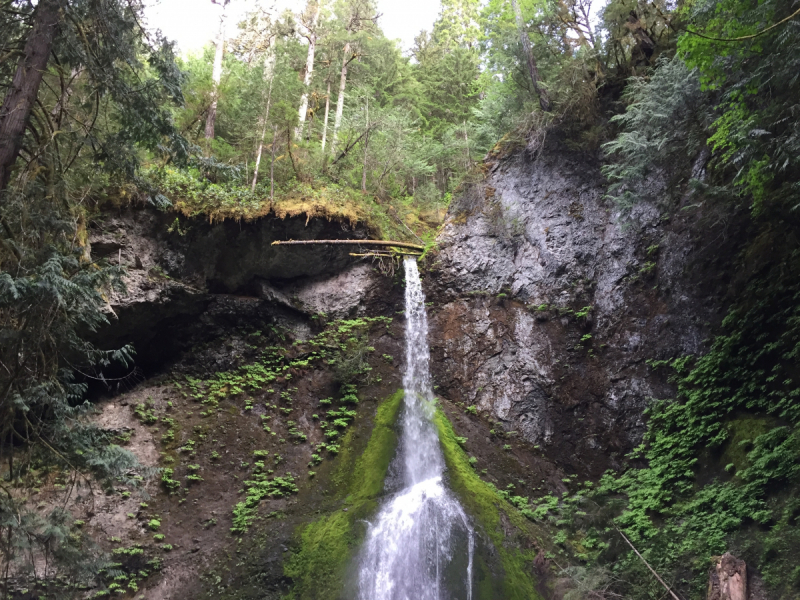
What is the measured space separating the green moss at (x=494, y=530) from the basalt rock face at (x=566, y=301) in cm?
150

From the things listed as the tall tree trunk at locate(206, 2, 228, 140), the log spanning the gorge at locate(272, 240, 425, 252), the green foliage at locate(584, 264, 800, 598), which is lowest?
the green foliage at locate(584, 264, 800, 598)

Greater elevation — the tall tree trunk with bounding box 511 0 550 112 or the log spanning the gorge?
the tall tree trunk with bounding box 511 0 550 112

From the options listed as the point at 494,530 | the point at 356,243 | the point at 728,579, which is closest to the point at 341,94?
the point at 356,243

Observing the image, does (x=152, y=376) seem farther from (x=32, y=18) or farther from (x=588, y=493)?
(x=588, y=493)

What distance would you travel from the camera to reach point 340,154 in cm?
1542

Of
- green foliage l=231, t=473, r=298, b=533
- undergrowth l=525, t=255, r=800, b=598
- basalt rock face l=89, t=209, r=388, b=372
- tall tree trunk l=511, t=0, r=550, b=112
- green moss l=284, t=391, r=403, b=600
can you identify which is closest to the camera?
undergrowth l=525, t=255, r=800, b=598

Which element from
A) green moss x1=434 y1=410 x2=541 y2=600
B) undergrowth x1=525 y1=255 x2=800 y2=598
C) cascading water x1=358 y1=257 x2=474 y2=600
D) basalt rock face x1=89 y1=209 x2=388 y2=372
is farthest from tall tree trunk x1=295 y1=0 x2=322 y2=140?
undergrowth x1=525 y1=255 x2=800 y2=598

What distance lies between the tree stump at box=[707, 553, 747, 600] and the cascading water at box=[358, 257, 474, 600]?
3.46 meters

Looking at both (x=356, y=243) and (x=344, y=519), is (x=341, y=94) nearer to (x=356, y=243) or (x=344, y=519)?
(x=356, y=243)

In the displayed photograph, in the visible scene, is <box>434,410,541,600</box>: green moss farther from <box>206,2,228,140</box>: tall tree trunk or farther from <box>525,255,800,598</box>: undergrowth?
<box>206,2,228,140</box>: tall tree trunk

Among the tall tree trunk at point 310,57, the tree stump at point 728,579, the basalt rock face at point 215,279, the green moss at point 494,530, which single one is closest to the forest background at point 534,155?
the tree stump at point 728,579

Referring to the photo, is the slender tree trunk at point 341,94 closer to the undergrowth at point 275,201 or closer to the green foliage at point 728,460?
the undergrowth at point 275,201

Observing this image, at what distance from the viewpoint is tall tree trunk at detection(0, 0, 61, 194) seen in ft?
17.3

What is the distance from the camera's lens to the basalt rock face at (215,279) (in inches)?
413
